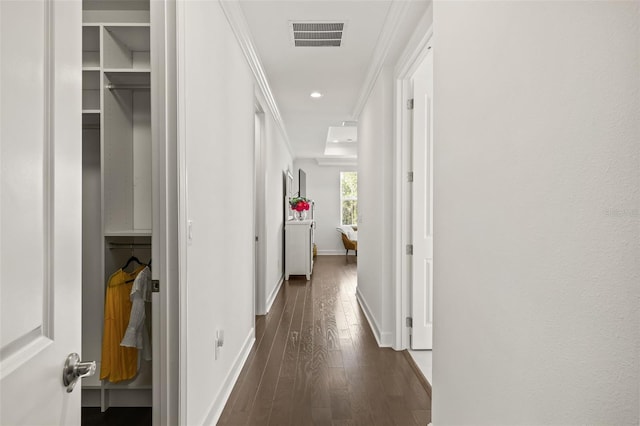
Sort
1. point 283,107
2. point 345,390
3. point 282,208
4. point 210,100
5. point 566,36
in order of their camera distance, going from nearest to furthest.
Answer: point 566,36, point 210,100, point 345,390, point 283,107, point 282,208

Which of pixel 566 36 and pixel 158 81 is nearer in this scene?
pixel 566 36

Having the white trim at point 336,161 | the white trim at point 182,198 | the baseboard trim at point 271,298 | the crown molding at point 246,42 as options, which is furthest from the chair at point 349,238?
the white trim at point 182,198

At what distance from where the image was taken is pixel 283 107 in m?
5.02

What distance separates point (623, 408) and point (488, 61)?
1018 mm

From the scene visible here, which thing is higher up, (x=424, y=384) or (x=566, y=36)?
(x=566, y=36)

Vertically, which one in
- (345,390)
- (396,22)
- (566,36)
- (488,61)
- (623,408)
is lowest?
(345,390)

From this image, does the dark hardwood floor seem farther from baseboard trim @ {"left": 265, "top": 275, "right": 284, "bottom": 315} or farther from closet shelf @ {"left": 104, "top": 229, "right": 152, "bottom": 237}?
closet shelf @ {"left": 104, "top": 229, "right": 152, "bottom": 237}

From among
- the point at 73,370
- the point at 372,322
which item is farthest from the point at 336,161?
the point at 73,370

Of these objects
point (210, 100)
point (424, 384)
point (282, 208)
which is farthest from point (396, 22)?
point (282, 208)

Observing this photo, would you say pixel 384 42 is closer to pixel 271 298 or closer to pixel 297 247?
pixel 271 298

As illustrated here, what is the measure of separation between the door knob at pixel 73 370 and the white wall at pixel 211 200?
81 centimetres

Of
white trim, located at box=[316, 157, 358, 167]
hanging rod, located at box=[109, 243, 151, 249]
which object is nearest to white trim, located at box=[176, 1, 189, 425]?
hanging rod, located at box=[109, 243, 151, 249]

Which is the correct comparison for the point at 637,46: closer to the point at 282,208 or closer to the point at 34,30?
the point at 34,30

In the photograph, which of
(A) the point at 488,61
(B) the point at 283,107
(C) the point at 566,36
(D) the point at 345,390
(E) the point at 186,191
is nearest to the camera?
(C) the point at 566,36
